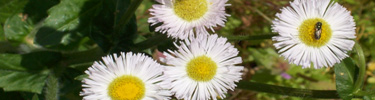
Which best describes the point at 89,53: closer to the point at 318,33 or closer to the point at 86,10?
the point at 86,10

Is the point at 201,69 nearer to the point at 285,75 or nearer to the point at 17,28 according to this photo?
the point at 17,28

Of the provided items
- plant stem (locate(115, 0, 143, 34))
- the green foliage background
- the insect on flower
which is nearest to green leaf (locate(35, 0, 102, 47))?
the green foliage background

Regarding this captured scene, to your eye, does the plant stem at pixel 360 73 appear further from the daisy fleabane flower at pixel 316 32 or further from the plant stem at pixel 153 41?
the plant stem at pixel 153 41

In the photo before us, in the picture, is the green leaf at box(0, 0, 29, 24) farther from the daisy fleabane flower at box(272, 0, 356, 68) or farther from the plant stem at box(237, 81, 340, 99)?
the daisy fleabane flower at box(272, 0, 356, 68)

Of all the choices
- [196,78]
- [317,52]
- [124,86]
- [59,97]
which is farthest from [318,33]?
[59,97]

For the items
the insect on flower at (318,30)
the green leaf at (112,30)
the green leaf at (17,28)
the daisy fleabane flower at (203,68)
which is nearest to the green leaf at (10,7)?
the green leaf at (17,28)
